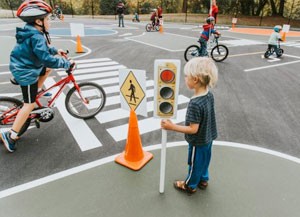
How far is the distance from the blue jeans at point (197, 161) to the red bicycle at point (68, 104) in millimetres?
2630

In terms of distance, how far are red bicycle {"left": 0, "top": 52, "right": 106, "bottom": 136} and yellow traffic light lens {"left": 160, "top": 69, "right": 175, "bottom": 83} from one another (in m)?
2.46

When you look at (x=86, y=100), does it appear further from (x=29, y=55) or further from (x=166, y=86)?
(x=166, y=86)

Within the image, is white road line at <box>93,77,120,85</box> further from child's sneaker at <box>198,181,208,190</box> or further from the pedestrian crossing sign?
child's sneaker at <box>198,181,208,190</box>

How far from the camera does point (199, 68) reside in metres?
2.37

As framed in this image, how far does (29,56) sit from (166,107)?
236 cm

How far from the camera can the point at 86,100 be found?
15.2 ft

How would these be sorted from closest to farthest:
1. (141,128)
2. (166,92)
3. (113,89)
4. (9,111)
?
(166,92) < (9,111) < (141,128) < (113,89)

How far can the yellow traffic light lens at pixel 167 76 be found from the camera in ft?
7.80

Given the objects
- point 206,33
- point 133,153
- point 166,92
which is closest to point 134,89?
point 166,92

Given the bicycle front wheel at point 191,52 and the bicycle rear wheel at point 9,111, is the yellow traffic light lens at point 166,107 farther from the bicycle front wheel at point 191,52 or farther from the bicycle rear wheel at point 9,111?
the bicycle front wheel at point 191,52

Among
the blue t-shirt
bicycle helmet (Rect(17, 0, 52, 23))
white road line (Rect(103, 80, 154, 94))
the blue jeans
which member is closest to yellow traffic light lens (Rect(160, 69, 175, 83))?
the blue t-shirt

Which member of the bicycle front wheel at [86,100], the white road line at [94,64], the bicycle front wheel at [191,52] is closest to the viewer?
the bicycle front wheel at [86,100]

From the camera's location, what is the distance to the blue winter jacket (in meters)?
3.41

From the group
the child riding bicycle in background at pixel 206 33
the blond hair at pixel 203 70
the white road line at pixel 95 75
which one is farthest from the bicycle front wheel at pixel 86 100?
the child riding bicycle in background at pixel 206 33
